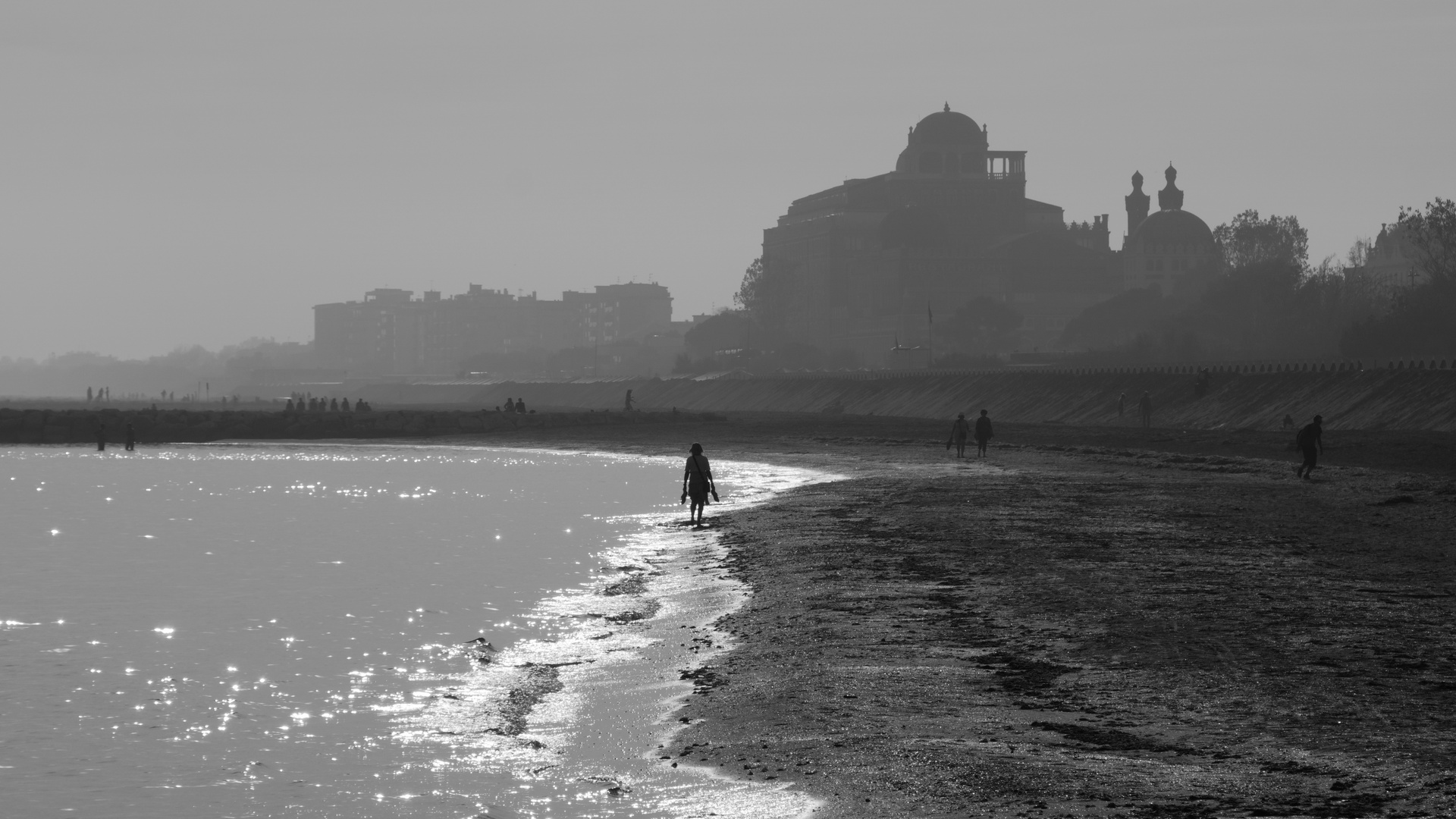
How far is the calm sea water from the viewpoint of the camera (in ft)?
38.9

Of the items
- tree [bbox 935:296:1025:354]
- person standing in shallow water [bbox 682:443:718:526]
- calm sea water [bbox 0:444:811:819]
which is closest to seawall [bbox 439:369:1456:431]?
tree [bbox 935:296:1025:354]

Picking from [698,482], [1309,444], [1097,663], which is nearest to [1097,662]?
[1097,663]

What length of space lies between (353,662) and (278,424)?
8878cm

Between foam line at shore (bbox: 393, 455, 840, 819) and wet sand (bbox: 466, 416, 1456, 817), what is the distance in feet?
1.25

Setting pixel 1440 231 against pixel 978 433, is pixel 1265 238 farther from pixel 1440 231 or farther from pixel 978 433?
pixel 978 433

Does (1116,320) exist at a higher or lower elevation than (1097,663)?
higher

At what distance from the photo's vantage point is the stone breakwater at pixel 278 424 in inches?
3834

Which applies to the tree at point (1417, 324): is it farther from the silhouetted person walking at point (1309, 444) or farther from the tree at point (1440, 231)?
the silhouetted person walking at point (1309, 444)

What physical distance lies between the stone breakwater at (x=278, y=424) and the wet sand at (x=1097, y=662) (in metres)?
69.6

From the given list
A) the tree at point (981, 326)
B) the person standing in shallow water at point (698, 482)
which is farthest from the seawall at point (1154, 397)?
the person standing in shallow water at point (698, 482)

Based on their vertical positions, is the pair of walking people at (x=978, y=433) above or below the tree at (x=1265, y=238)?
below

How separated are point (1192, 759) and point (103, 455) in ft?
245

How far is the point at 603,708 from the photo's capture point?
14.6 metres

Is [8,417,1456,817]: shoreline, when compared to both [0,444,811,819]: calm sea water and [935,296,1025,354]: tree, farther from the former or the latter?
[935,296,1025,354]: tree
